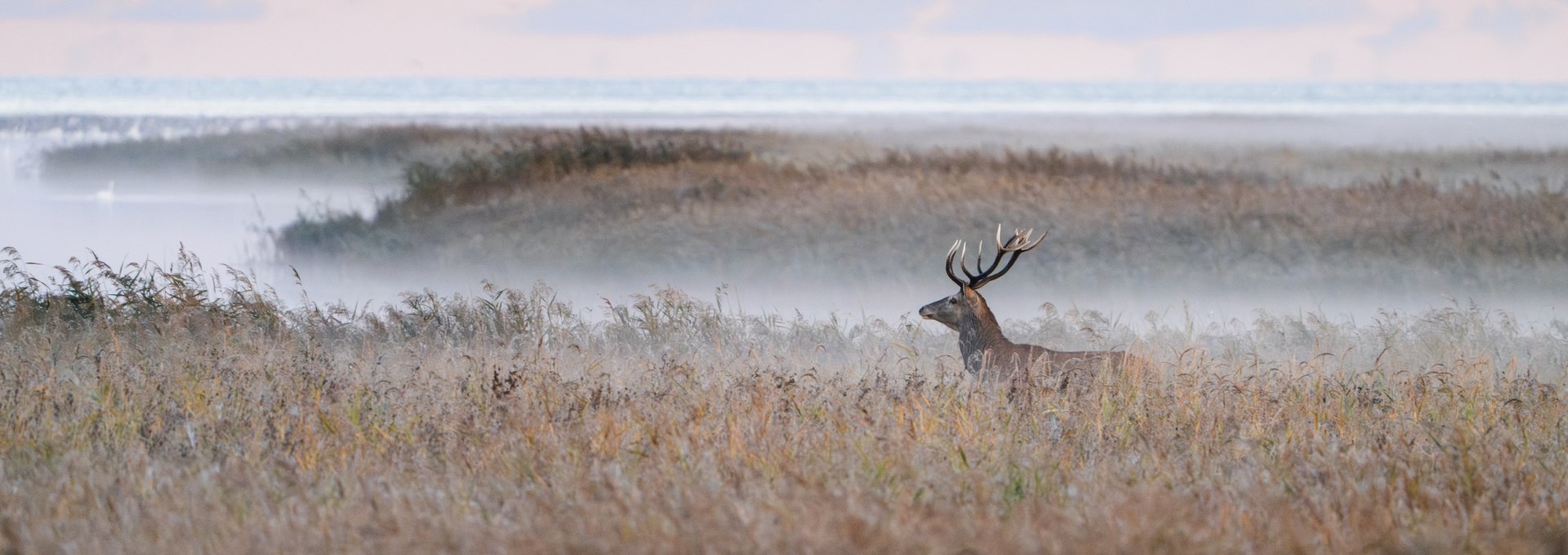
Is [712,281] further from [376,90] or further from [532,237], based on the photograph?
[376,90]

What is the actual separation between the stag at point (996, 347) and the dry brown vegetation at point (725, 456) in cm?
24

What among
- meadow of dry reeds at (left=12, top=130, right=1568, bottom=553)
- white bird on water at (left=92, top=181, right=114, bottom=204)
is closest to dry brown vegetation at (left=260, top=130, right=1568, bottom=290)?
meadow of dry reeds at (left=12, top=130, right=1568, bottom=553)

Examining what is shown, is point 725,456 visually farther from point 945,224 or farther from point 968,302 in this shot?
point 945,224

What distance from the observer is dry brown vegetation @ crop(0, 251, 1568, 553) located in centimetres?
430

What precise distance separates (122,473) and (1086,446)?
3.90 m

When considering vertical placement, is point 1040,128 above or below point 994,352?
below

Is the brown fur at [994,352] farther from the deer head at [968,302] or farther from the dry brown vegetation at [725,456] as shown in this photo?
the dry brown vegetation at [725,456]

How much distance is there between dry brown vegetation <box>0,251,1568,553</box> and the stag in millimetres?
241

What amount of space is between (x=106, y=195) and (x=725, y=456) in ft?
86.6

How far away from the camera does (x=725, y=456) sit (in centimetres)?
548

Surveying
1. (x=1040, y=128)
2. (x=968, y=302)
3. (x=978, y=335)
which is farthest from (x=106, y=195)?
(x=1040, y=128)

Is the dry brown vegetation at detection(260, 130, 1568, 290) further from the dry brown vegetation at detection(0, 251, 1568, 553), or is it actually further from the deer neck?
the dry brown vegetation at detection(0, 251, 1568, 553)

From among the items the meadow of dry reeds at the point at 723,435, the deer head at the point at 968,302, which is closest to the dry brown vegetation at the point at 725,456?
the meadow of dry reeds at the point at 723,435

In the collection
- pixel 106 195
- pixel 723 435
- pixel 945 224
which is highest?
→ pixel 106 195
